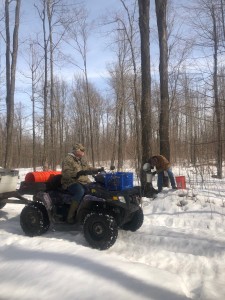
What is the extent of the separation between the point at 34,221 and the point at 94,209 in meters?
1.19

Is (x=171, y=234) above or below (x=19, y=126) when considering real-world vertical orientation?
below

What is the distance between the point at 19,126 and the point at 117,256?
4694 centimetres

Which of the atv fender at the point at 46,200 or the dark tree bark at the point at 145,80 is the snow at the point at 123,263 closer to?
the atv fender at the point at 46,200

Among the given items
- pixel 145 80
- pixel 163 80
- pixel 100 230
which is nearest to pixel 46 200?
pixel 100 230

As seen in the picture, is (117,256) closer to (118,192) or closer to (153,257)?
(153,257)

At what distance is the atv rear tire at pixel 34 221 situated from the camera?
612 centimetres

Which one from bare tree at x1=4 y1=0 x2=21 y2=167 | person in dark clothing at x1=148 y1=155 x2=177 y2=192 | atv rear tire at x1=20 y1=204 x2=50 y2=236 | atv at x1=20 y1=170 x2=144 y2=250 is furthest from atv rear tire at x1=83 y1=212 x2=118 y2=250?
bare tree at x1=4 y1=0 x2=21 y2=167

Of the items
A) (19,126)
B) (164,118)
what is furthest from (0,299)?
(19,126)

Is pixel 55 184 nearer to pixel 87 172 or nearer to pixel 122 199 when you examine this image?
pixel 87 172

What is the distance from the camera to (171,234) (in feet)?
20.2

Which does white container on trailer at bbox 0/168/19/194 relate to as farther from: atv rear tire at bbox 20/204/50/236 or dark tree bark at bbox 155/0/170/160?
dark tree bark at bbox 155/0/170/160

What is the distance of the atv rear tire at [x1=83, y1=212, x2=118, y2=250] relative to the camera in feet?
17.7

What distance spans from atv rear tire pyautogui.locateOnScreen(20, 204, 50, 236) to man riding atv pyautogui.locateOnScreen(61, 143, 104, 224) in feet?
1.65

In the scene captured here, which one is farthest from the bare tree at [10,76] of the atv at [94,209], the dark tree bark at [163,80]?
the atv at [94,209]
